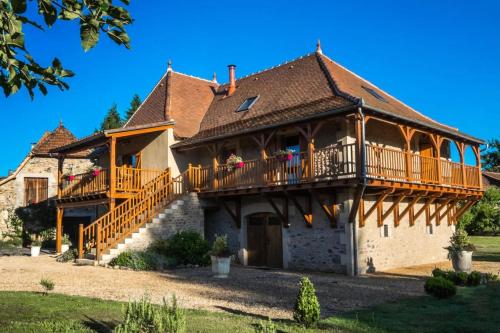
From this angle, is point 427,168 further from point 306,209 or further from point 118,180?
point 118,180

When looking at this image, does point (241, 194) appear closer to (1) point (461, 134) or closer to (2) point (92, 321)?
(1) point (461, 134)

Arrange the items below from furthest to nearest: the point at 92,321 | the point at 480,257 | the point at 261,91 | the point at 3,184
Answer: the point at 3,184 < the point at 261,91 < the point at 480,257 < the point at 92,321

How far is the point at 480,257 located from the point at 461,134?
5.03m

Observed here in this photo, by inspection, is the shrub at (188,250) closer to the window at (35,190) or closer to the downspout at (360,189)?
the downspout at (360,189)

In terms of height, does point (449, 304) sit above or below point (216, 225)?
below

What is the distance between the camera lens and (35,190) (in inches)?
1053

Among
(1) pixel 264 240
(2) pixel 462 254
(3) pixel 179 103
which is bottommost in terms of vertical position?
(2) pixel 462 254

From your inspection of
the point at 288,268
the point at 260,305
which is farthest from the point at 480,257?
the point at 260,305

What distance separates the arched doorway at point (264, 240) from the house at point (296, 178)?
4 cm

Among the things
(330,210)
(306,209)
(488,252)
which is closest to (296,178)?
(306,209)

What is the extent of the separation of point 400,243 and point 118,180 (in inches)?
405

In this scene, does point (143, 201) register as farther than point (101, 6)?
Yes

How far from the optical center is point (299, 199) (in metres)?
15.4

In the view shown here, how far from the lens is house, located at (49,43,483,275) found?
45.6 feet
